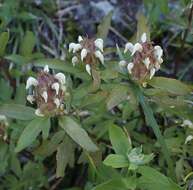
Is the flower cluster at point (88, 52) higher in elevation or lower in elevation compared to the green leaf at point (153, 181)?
higher

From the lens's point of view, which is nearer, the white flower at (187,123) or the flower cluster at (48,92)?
the flower cluster at (48,92)

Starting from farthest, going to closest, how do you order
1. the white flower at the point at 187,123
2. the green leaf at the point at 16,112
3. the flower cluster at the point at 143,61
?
the white flower at the point at 187,123
the green leaf at the point at 16,112
the flower cluster at the point at 143,61

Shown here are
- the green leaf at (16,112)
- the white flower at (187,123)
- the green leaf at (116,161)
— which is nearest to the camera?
the green leaf at (116,161)

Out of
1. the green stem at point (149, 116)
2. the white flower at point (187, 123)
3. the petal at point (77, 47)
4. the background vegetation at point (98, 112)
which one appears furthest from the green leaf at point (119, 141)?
the white flower at point (187, 123)

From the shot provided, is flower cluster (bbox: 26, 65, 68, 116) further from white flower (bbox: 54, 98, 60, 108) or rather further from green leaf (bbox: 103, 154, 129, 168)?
green leaf (bbox: 103, 154, 129, 168)

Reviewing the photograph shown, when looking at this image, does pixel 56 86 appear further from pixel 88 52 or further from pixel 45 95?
pixel 88 52

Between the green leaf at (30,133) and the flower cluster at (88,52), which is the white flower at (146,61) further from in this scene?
the green leaf at (30,133)
